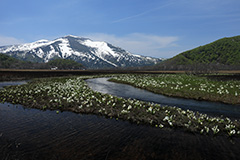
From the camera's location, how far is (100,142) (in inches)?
380

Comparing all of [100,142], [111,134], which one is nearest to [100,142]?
[100,142]

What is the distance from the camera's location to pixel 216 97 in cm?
2225

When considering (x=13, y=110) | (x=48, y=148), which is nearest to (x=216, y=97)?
(x=48, y=148)

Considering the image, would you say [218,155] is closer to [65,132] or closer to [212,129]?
[212,129]

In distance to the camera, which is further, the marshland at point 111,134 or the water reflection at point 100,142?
the marshland at point 111,134

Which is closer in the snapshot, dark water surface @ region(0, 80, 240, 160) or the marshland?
dark water surface @ region(0, 80, 240, 160)

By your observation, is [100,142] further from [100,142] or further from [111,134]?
[111,134]

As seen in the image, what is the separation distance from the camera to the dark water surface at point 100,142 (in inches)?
327

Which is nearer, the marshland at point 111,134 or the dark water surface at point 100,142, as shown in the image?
the dark water surface at point 100,142

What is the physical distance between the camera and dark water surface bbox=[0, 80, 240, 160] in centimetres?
830

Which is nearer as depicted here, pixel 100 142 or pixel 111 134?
pixel 100 142

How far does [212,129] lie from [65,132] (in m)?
10.7

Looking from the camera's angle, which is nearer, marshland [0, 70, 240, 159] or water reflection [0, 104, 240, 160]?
water reflection [0, 104, 240, 160]

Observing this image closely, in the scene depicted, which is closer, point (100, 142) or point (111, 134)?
point (100, 142)
